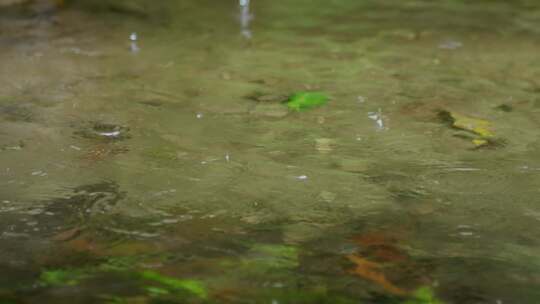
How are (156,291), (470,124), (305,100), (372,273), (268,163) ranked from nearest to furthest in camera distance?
(156,291) → (372,273) → (268,163) → (470,124) → (305,100)

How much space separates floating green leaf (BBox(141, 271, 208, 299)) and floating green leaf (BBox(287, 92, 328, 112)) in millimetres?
1436

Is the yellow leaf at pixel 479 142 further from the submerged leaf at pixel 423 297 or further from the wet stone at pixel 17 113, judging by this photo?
the wet stone at pixel 17 113

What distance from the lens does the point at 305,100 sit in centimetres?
313

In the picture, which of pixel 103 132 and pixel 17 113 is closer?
pixel 103 132

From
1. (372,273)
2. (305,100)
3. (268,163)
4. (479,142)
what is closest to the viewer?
(372,273)

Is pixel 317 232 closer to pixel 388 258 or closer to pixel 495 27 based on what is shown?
pixel 388 258

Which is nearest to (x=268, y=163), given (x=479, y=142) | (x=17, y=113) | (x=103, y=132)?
(x=103, y=132)

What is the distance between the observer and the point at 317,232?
Result: 1987 millimetres

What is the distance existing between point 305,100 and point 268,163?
2.39ft

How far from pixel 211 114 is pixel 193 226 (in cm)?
101

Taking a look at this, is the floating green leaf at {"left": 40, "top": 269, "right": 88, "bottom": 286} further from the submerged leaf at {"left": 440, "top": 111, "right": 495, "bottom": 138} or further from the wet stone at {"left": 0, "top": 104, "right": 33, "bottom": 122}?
the submerged leaf at {"left": 440, "top": 111, "right": 495, "bottom": 138}

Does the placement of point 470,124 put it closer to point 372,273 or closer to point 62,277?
point 372,273

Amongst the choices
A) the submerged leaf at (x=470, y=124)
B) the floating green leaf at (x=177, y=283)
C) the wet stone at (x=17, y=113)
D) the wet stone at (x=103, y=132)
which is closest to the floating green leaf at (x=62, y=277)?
the floating green leaf at (x=177, y=283)

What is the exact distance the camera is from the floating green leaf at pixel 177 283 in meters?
1.65
